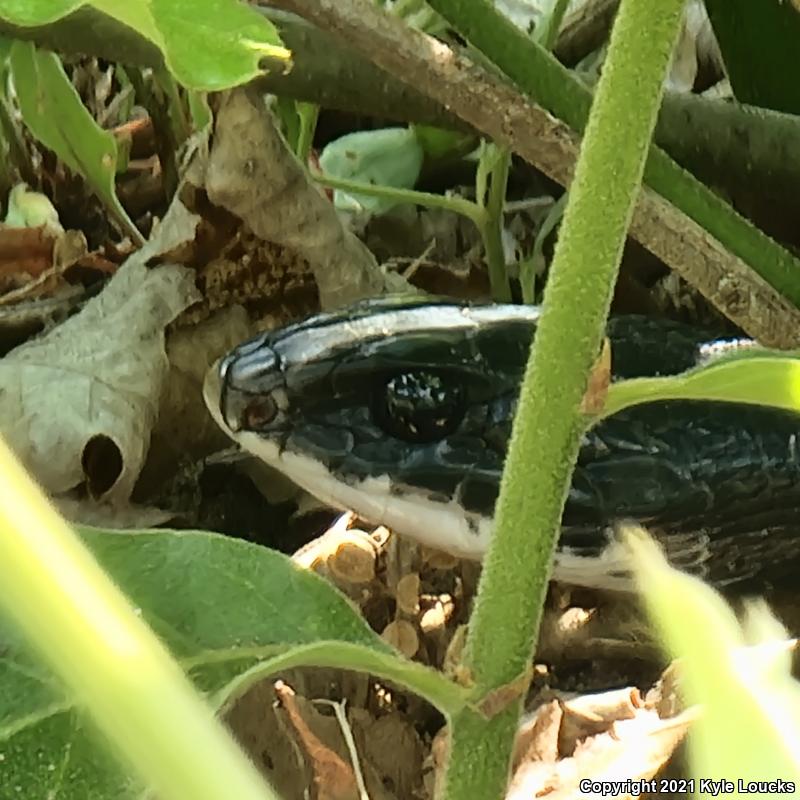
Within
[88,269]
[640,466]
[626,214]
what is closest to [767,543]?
[640,466]

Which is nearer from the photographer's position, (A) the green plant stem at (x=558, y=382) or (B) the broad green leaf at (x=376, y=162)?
(A) the green plant stem at (x=558, y=382)

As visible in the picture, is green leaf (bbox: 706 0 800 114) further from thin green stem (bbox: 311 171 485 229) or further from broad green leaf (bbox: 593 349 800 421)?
broad green leaf (bbox: 593 349 800 421)

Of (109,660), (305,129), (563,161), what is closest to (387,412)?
(563,161)

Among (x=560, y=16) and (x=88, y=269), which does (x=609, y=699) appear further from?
(x=88, y=269)

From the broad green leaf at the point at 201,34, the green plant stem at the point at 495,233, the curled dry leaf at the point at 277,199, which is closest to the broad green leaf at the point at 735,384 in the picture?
the broad green leaf at the point at 201,34

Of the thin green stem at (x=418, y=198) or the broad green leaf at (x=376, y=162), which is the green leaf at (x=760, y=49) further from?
the broad green leaf at (x=376, y=162)

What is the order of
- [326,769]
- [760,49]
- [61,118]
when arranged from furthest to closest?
[61,118] → [760,49] → [326,769]

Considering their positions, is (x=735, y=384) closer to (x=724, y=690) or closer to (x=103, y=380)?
(x=724, y=690)
